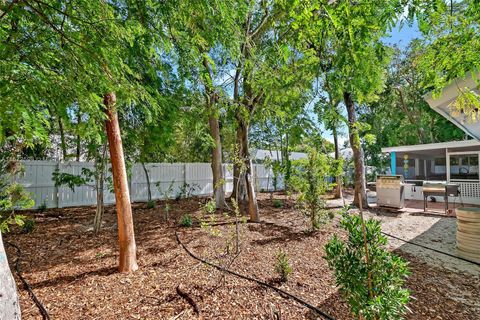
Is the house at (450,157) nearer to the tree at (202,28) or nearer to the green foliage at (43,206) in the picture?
the tree at (202,28)

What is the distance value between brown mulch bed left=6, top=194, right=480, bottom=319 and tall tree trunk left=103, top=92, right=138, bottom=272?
22 cm

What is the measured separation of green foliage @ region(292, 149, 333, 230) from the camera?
5246 millimetres

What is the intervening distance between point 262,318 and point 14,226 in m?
6.12

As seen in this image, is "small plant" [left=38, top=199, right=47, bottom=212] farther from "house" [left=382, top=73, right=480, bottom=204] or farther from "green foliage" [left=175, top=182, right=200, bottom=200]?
Answer: "house" [left=382, top=73, right=480, bottom=204]

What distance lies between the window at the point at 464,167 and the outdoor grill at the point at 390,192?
4857 mm

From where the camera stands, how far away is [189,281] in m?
3.09

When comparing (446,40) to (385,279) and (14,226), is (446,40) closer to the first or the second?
(385,279)

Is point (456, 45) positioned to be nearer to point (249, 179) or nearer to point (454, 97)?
point (454, 97)

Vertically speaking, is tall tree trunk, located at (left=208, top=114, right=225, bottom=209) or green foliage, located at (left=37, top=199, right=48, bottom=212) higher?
tall tree trunk, located at (left=208, top=114, right=225, bottom=209)

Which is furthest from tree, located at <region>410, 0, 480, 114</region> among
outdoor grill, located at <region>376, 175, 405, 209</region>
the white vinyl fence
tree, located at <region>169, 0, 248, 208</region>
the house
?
the white vinyl fence

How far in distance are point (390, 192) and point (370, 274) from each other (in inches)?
310

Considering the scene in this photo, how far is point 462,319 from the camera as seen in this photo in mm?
2633

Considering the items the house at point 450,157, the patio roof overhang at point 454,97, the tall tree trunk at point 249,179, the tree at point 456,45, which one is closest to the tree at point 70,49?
the tree at point 456,45

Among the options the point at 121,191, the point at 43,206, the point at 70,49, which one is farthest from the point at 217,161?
the point at 70,49
